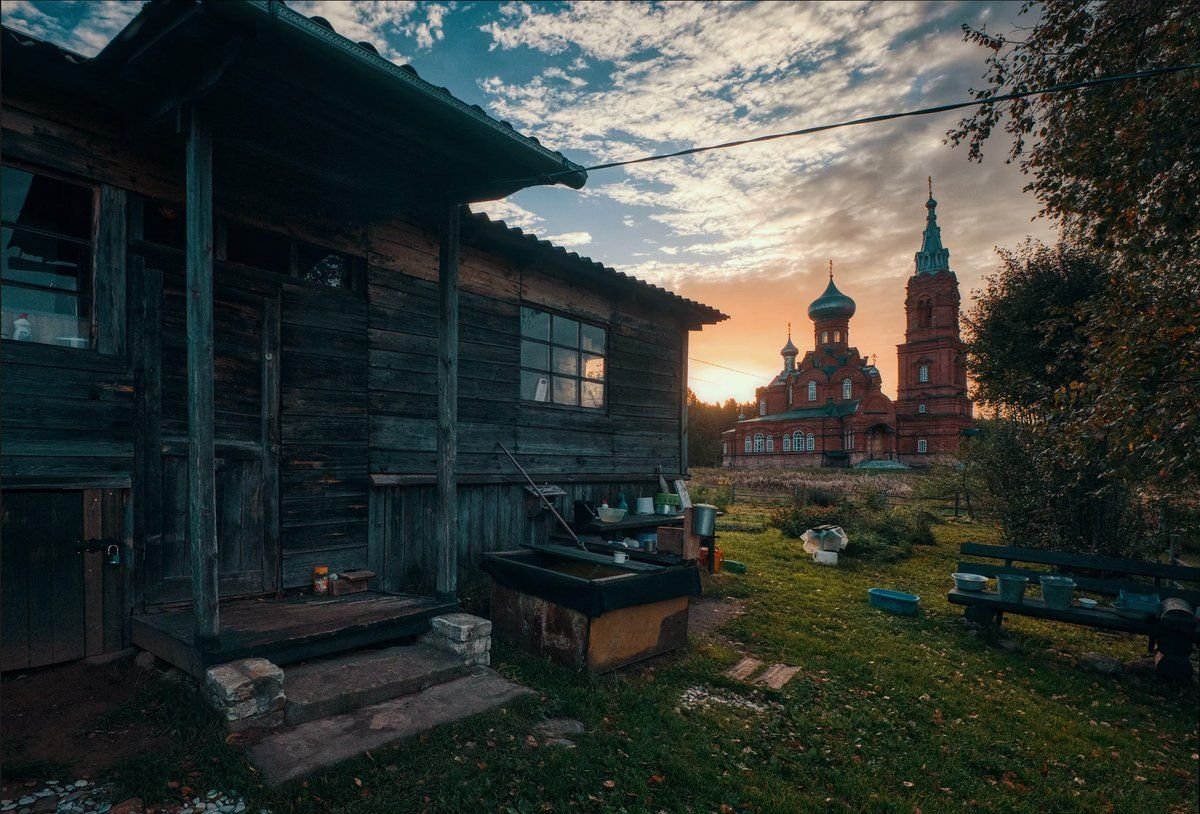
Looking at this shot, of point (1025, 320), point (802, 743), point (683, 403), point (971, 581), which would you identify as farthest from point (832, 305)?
point (802, 743)

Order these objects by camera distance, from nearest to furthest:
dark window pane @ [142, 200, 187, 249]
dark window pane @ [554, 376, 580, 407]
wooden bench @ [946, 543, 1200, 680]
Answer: dark window pane @ [142, 200, 187, 249] < wooden bench @ [946, 543, 1200, 680] < dark window pane @ [554, 376, 580, 407]

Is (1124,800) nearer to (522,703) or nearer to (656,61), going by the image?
(522,703)

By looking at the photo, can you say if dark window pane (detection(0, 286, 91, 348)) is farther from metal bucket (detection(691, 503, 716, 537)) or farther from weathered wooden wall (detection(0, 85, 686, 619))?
metal bucket (detection(691, 503, 716, 537))

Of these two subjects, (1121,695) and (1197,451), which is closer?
(1197,451)

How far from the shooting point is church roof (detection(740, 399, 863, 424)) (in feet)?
164

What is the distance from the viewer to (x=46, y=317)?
4.31 metres

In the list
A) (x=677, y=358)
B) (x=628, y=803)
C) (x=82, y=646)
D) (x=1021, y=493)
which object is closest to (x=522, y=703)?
(x=628, y=803)

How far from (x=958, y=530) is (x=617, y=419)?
11707mm

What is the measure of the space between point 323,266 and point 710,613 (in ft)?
20.2

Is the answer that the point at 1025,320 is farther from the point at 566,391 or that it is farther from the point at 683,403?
the point at 566,391

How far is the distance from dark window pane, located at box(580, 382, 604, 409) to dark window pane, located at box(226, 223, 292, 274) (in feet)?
14.7

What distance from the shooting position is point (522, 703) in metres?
4.28

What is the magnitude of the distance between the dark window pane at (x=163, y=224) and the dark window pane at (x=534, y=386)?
→ 160 inches

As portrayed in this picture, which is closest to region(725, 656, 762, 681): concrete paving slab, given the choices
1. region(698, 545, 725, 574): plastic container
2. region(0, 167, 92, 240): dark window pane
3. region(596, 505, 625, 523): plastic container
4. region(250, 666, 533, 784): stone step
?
region(250, 666, 533, 784): stone step
